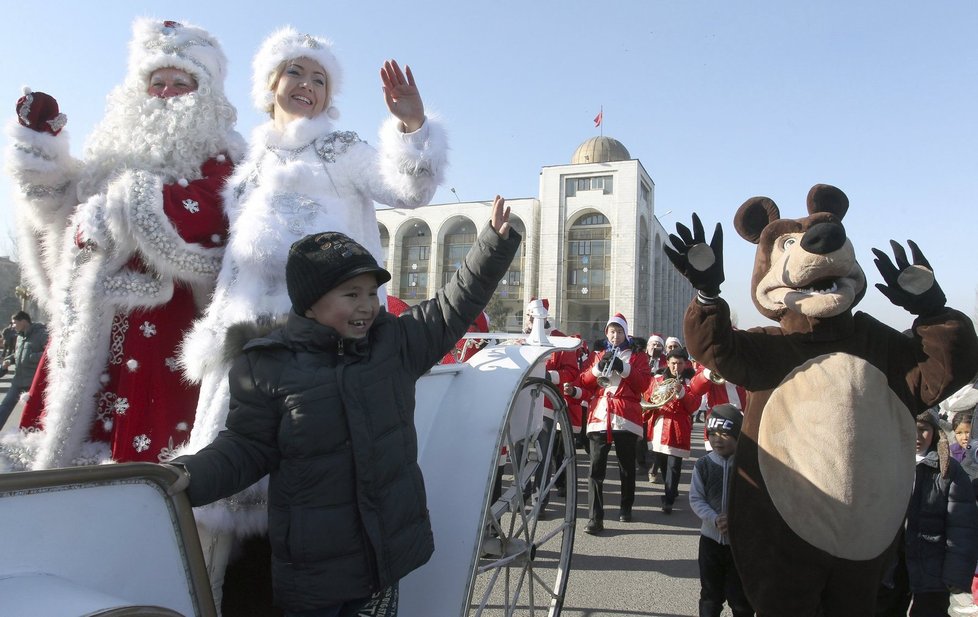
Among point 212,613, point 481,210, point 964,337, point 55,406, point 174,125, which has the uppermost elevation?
point 481,210

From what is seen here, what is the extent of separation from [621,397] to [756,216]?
3518mm

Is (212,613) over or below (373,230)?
below

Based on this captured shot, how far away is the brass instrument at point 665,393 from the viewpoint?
6652 mm

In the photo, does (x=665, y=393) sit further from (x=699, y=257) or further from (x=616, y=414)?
(x=699, y=257)

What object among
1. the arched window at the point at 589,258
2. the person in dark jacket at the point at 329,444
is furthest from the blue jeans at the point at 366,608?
the arched window at the point at 589,258

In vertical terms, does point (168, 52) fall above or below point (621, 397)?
above

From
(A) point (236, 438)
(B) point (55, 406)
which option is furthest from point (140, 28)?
(A) point (236, 438)

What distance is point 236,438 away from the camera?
177cm

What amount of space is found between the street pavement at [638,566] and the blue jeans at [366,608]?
2092 mm

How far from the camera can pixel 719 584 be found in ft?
10.7

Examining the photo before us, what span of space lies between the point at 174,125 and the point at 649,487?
6.49 m

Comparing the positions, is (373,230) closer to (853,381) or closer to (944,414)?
(853,381)

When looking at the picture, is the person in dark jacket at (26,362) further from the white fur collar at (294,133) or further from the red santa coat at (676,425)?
the red santa coat at (676,425)

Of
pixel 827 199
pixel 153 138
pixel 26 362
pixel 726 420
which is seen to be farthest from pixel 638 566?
pixel 26 362
